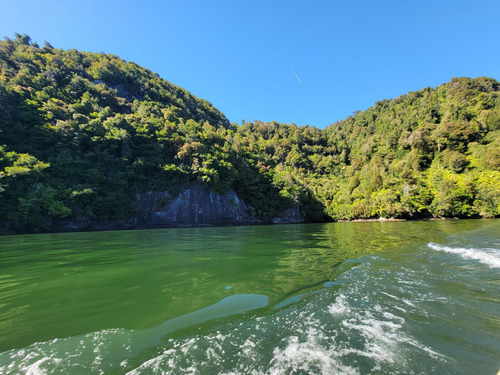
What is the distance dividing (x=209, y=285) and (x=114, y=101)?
245 ft

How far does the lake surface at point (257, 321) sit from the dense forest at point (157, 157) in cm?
3548

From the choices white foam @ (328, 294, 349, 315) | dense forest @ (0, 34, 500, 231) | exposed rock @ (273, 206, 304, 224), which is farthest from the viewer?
exposed rock @ (273, 206, 304, 224)

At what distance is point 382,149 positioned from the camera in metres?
77.1

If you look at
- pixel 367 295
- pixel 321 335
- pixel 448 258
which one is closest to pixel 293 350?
pixel 321 335

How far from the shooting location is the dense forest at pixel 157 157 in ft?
115

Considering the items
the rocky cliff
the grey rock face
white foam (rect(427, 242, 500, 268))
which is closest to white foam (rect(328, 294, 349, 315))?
white foam (rect(427, 242, 500, 268))

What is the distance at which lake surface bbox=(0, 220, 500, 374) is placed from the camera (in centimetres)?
236

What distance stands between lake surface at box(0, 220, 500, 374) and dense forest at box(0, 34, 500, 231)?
35478 millimetres

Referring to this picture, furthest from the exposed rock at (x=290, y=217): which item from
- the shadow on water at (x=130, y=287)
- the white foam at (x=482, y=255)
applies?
the shadow on water at (x=130, y=287)

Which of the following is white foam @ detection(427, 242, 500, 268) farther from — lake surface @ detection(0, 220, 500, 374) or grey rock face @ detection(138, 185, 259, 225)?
grey rock face @ detection(138, 185, 259, 225)

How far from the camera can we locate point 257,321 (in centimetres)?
338

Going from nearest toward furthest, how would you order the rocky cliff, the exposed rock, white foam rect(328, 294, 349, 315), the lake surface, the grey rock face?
the lake surface < white foam rect(328, 294, 349, 315) < the rocky cliff < the grey rock face < the exposed rock

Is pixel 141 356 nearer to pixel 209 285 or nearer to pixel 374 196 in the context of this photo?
pixel 209 285

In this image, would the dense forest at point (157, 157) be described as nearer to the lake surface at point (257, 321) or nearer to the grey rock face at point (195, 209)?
the grey rock face at point (195, 209)
